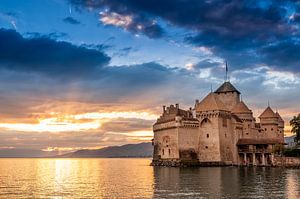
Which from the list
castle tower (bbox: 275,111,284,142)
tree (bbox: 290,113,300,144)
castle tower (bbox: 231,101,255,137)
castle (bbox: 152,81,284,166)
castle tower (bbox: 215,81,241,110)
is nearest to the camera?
tree (bbox: 290,113,300,144)

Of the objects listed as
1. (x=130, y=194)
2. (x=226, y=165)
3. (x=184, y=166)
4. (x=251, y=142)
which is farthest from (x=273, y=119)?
(x=130, y=194)

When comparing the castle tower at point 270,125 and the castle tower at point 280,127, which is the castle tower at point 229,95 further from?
the castle tower at point 280,127

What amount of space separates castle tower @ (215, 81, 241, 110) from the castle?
771 cm

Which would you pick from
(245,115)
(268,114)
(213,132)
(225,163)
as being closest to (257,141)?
(245,115)

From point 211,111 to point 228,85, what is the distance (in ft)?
67.9

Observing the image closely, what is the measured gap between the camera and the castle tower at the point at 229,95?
10162 centimetres

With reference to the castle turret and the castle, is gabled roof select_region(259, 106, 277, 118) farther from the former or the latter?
the castle

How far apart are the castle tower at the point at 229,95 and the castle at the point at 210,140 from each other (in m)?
7.71

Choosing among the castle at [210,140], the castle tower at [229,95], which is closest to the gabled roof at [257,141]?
the castle at [210,140]

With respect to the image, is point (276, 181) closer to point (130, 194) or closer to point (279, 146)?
point (130, 194)

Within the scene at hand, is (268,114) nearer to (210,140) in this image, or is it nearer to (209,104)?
(209,104)

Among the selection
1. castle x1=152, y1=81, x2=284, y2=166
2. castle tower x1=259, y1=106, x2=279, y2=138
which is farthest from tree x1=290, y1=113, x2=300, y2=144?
castle tower x1=259, y1=106, x2=279, y2=138

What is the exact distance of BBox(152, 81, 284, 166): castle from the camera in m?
85.7

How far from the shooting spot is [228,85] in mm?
104562
